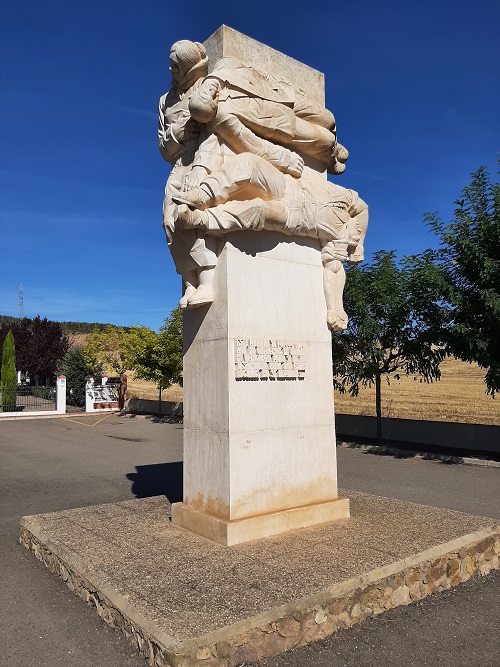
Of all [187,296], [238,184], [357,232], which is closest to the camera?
[238,184]

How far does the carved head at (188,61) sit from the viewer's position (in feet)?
15.8

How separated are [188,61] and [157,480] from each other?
672 cm

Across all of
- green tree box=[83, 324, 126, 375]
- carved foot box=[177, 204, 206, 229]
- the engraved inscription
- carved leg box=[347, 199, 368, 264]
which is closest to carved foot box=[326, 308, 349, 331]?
the engraved inscription

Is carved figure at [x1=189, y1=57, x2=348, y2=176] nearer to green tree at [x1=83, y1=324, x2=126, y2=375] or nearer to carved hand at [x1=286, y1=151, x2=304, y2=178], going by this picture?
carved hand at [x1=286, y1=151, x2=304, y2=178]

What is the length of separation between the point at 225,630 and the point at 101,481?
22.6ft

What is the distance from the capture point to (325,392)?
5156 millimetres

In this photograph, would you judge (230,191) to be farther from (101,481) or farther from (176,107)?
(101,481)

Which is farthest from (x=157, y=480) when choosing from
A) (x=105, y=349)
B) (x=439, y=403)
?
(x=105, y=349)

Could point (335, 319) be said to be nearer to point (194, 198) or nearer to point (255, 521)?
point (194, 198)

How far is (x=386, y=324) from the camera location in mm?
13773

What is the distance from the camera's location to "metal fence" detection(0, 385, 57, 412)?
26.7 m

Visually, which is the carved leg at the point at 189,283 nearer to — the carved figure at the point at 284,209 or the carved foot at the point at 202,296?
the carved foot at the point at 202,296

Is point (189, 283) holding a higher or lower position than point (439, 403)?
higher

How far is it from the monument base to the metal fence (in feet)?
78.0
